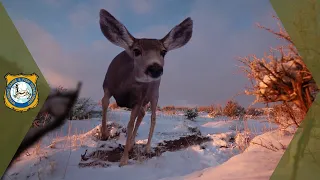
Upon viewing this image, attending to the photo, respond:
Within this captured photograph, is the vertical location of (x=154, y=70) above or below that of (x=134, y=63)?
below

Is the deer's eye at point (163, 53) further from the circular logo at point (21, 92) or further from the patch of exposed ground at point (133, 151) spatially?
the circular logo at point (21, 92)

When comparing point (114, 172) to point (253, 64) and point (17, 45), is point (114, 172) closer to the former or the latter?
point (17, 45)

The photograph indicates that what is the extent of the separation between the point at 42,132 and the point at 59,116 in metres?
0.43

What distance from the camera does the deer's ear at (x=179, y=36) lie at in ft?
9.78

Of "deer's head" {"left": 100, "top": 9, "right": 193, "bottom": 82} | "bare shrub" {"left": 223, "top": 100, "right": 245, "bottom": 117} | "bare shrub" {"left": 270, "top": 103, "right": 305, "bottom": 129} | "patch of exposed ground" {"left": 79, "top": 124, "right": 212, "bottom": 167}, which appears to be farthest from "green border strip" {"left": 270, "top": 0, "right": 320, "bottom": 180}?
"bare shrub" {"left": 223, "top": 100, "right": 245, "bottom": 117}

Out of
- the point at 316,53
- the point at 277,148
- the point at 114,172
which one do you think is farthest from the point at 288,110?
the point at 114,172

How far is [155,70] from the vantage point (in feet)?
8.64

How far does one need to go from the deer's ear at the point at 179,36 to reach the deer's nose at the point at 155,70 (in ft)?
1.61

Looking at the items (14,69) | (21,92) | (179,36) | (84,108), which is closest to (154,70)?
(179,36)

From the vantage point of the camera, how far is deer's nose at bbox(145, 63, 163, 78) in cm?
261

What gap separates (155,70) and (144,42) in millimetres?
535

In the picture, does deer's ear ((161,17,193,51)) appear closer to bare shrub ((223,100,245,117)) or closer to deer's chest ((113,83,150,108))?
deer's chest ((113,83,150,108))

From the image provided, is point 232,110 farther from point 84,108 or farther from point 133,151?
point 133,151

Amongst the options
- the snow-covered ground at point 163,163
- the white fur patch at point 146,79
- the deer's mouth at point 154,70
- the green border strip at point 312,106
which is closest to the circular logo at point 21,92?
the snow-covered ground at point 163,163
